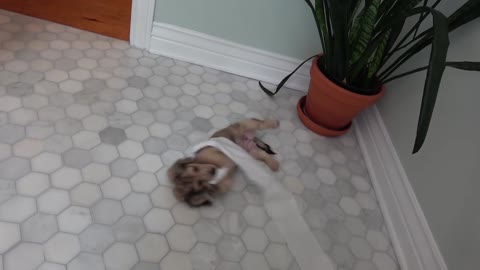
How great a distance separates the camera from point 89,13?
61.2 inches

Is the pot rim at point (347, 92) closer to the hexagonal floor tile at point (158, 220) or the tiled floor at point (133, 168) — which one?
the tiled floor at point (133, 168)

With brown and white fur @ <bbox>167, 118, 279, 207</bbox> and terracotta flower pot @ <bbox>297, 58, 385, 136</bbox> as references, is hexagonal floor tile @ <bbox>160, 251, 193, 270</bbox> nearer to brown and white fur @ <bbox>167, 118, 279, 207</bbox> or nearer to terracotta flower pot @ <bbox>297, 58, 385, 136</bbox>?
brown and white fur @ <bbox>167, 118, 279, 207</bbox>

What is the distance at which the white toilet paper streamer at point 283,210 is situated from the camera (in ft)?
3.44

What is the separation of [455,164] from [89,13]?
1.40 metres

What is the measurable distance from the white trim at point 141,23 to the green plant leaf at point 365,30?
0.76 metres

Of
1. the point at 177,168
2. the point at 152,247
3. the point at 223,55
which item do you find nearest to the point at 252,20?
the point at 223,55

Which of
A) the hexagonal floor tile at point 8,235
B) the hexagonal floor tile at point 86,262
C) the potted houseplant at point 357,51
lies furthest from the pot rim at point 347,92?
the hexagonal floor tile at point 8,235

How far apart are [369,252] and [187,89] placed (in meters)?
0.83

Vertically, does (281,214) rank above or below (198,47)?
below

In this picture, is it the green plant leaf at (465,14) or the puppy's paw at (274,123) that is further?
the puppy's paw at (274,123)

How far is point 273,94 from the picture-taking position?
5.13 feet

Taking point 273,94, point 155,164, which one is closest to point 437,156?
point 273,94

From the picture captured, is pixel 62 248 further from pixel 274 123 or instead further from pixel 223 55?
pixel 223 55

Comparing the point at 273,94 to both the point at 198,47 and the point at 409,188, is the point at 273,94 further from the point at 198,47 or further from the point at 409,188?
the point at 409,188
